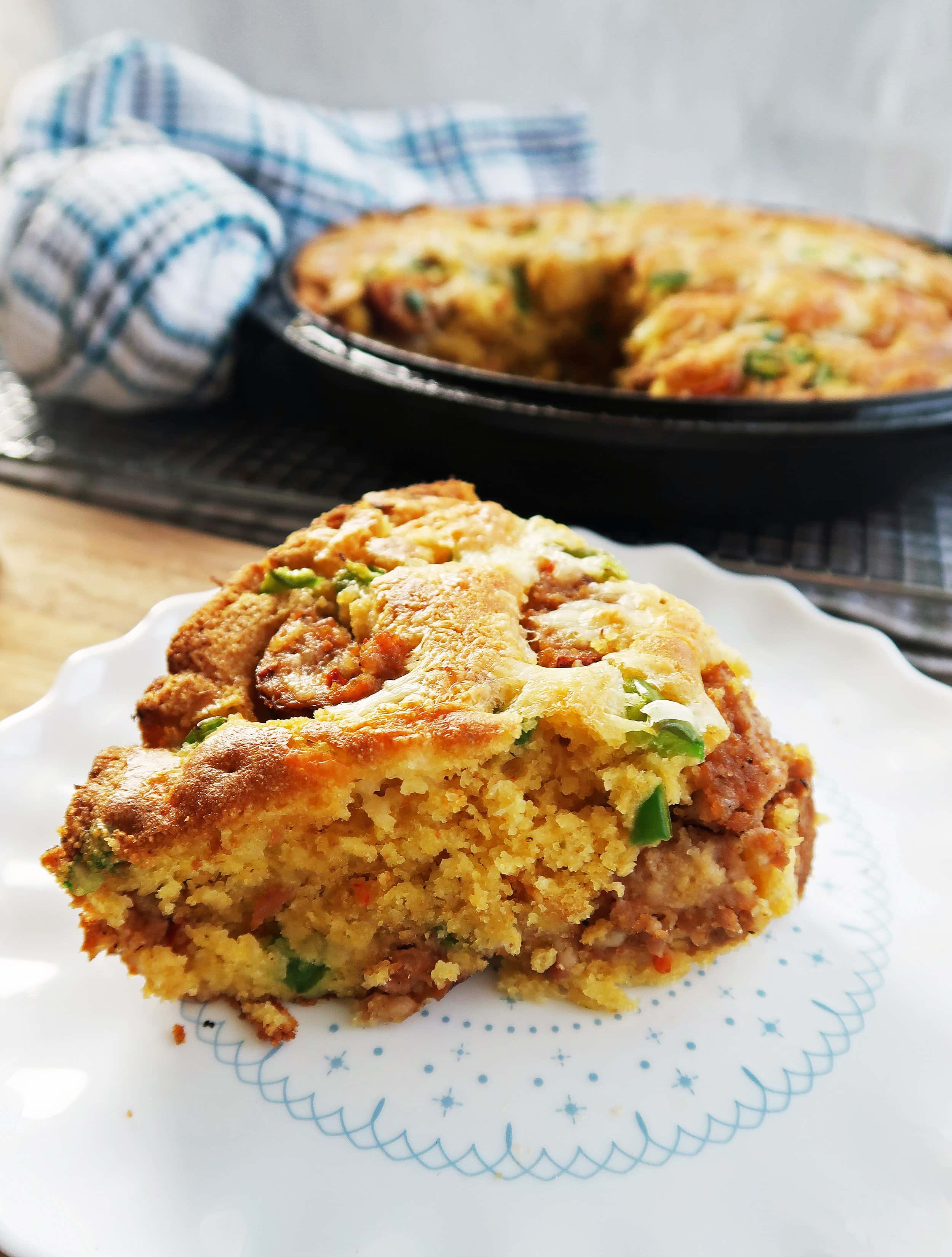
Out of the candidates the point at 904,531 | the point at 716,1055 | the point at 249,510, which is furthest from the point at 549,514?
the point at 716,1055

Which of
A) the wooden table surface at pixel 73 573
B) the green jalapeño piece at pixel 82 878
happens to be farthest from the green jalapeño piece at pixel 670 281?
the green jalapeño piece at pixel 82 878

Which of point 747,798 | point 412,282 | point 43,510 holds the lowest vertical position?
point 43,510

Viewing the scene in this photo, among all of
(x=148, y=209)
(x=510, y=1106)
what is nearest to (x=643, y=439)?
(x=510, y=1106)

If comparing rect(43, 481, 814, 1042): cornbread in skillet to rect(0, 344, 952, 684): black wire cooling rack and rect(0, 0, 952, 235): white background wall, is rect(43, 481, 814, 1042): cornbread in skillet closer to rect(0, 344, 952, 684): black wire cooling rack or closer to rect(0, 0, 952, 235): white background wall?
rect(0, 344, 952, 684): black wire cooling rack

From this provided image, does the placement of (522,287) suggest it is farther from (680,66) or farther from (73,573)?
(680,66)

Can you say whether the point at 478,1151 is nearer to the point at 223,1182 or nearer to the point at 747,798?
the point at 223,1182

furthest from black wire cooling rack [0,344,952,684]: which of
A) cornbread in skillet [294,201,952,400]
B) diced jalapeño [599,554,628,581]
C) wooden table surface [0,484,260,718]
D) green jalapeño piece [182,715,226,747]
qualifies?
green jalapeño piece [182,715,226,747]
